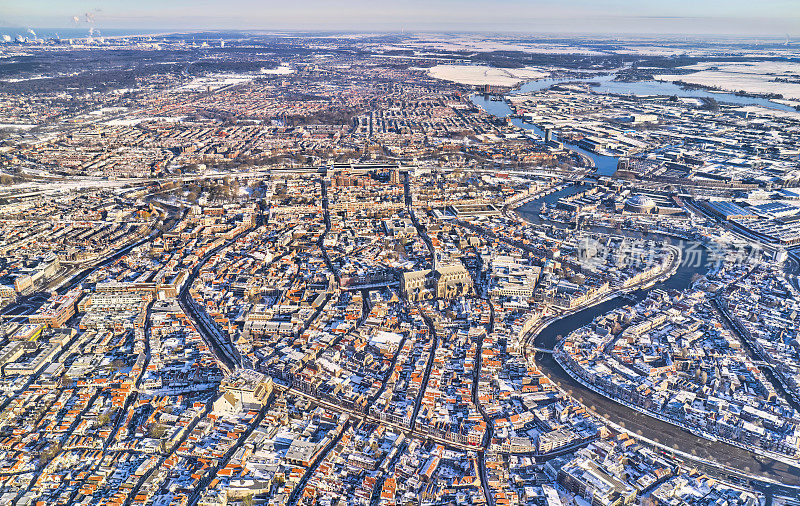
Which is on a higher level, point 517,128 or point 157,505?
point 517,128

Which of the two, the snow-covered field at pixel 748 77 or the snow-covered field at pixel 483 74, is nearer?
the snow-covered field at pixel 748 77

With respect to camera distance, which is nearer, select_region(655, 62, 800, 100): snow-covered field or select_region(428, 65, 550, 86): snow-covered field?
select_region(655, 62, 800, 100): snow-covered field

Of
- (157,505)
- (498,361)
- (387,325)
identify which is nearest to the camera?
(157,505)

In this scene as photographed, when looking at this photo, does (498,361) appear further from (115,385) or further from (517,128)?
(517,128)

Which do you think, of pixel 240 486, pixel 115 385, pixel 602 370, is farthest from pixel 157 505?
pixel 602 370
